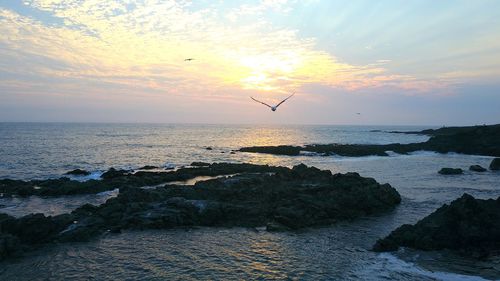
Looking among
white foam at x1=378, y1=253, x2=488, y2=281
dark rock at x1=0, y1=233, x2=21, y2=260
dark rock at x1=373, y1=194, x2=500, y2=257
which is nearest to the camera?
white foam at x1=378, y1=253, x2=488, y2=281

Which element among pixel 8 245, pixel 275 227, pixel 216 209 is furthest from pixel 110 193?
pixel 275 227

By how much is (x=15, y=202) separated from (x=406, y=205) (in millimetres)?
30789

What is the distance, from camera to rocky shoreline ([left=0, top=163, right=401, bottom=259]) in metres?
20.1

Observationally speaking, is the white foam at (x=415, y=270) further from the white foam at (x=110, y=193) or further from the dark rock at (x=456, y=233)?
the white foam at (x=110, y=193)

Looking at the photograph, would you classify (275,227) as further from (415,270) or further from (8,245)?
(8,245)

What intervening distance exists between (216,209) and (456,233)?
13491 mm

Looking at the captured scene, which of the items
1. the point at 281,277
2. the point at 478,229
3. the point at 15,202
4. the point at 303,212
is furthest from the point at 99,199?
the point at 478,229

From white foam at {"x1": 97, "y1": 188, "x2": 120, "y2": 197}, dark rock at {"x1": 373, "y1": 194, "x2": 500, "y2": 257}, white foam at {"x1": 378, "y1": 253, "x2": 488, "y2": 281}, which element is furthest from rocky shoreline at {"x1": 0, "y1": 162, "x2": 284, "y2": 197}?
white foam at {"x1": 378, "y1": 253, "x2": 488, "y2": 281}

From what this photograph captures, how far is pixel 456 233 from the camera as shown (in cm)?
1830

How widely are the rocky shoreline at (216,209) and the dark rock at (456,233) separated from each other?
574cm

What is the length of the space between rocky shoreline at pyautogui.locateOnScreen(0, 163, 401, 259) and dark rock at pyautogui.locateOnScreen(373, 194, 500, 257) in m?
5.74

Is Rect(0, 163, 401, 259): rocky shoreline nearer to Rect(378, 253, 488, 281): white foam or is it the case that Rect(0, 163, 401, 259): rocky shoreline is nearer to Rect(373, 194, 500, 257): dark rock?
Rect(373, 194, 500, 257): dark rock

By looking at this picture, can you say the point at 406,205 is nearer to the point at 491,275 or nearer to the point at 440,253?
the point at 440,253

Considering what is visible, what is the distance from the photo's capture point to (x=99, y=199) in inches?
1224
